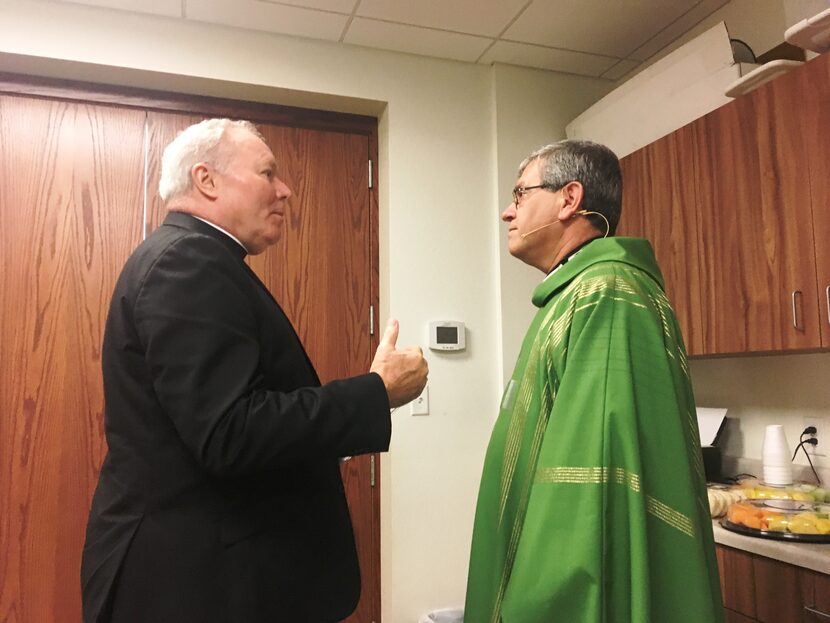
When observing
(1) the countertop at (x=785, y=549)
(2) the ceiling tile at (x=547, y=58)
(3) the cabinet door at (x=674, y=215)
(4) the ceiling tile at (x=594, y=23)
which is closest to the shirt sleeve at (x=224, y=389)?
(1) the countertop at (x=785, y=549)

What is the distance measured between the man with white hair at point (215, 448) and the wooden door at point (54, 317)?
117 centimetres

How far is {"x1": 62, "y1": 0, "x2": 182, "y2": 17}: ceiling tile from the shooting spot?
2.03 m

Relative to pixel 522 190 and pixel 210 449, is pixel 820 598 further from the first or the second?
pixel 210 449

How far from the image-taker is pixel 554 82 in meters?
2.55

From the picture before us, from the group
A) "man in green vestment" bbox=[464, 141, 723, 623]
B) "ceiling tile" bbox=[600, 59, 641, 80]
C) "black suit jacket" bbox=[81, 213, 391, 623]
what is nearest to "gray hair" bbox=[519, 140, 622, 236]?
"man in green vestment" bbox=[464, 141, 723, 623]

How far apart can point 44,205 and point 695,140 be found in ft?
6.68

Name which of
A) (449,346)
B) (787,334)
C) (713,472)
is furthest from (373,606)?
(787,334)

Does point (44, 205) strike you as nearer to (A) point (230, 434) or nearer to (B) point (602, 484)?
(A) point (230, 434)

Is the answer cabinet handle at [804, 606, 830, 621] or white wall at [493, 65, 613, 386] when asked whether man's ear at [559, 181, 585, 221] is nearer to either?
cabinet handle at [804, 606, 830, 621]

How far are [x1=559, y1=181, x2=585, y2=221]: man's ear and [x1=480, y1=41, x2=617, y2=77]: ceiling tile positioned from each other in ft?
4.04

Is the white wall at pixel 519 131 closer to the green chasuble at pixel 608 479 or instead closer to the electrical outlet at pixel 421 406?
the electrical outlet at pixel 421 406

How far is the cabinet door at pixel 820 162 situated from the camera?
1.49 metres

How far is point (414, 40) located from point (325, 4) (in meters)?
0.37

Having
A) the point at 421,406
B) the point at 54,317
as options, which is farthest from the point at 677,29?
the point at 54,317
